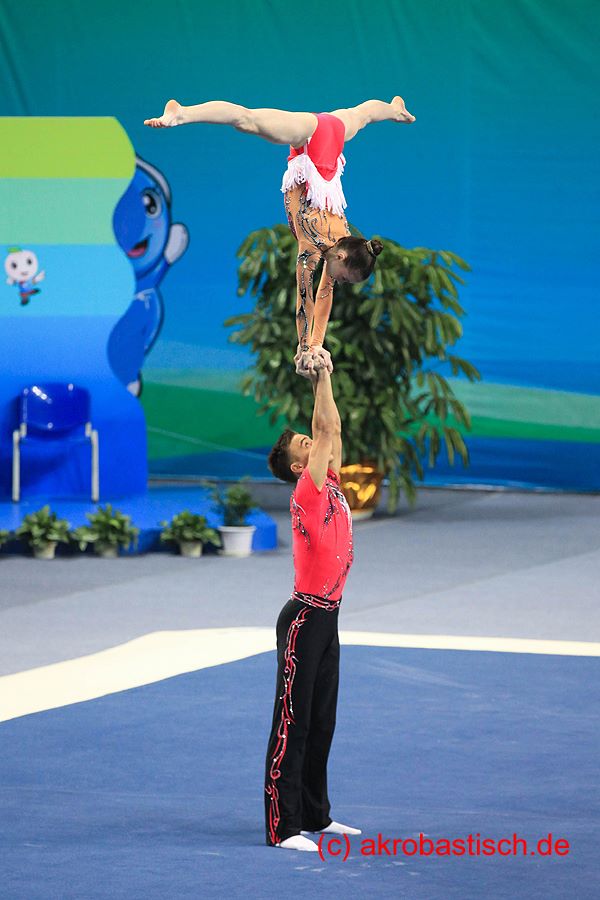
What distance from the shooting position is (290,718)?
4551 mm

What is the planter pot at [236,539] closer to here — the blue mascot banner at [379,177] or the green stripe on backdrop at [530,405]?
the blue mascot banner at [379,177]

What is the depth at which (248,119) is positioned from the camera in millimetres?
3748

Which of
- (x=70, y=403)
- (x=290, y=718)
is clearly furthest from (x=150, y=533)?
(x=290, y=718)

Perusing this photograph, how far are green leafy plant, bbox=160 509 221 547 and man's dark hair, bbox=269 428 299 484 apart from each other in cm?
594

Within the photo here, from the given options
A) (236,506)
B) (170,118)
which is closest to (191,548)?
(236,506)

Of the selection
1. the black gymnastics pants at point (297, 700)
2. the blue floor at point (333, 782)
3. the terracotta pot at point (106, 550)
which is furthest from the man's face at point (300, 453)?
the terracotta pot at point (106, 550)

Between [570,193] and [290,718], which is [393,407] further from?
[290,718]

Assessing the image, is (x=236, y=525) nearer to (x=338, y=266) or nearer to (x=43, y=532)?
(x=43, y=532)

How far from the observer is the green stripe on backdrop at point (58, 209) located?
37.6 ft

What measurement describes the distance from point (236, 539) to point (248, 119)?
23.0 ft

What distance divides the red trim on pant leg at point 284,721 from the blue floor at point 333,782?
0.09 metres

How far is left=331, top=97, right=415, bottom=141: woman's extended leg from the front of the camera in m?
4.12

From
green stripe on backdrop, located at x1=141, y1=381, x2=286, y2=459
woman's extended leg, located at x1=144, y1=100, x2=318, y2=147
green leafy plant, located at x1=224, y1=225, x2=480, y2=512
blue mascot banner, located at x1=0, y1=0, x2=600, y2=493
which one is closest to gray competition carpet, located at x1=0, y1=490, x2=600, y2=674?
green leafy plant, located at x1=224, y1=225, x2=480, y2=512

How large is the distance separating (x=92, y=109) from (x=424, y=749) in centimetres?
995
